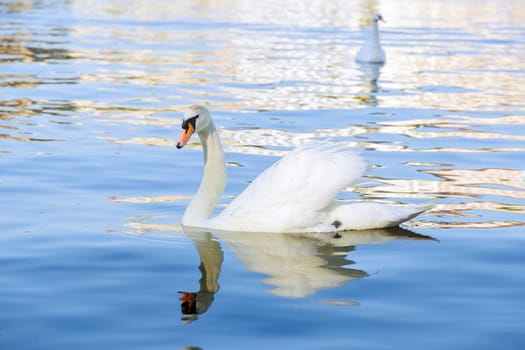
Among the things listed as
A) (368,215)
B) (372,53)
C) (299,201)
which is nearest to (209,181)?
(299,201)

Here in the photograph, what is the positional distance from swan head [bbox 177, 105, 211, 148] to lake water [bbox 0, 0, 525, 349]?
965mm

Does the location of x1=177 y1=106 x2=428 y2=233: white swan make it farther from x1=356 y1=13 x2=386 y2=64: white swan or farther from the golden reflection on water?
x1=356 y1=13 x2=386 y2=64: white swan

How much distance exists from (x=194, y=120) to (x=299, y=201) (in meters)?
1.25

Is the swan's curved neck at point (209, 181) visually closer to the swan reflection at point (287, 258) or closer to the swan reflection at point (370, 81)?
the swan reflection at point (287, 258)

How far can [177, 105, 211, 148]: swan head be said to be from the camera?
33.9 ft

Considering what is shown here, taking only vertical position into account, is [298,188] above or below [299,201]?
above

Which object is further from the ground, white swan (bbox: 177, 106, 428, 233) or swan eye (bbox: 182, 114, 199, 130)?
swan eye (bbox: 182, 114, 199, 130)

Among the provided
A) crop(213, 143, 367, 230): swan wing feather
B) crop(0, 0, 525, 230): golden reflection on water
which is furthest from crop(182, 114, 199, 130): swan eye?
crop(0, 0, 525, 230): golden reflection on water

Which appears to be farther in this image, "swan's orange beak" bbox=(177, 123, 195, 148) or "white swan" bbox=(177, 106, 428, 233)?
"swan's orange beak" bbox=(177, 123, 195, 148)

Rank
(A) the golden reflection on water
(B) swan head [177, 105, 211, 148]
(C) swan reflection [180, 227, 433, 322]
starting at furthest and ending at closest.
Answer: (A) the golden reflection on water, (B) swan head [177, 105, 211, 148], (C) swan reflection [180, 227, 433, 322]

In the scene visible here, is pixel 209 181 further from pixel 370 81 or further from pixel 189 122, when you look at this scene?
pixel 370 81

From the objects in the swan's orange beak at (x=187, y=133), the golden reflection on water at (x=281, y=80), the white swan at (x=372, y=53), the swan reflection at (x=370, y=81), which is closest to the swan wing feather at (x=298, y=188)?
the swan's orange beak at (x=187, y=133)

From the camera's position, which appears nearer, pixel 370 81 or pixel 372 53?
pixel 370 81

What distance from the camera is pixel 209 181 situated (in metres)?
10.7
